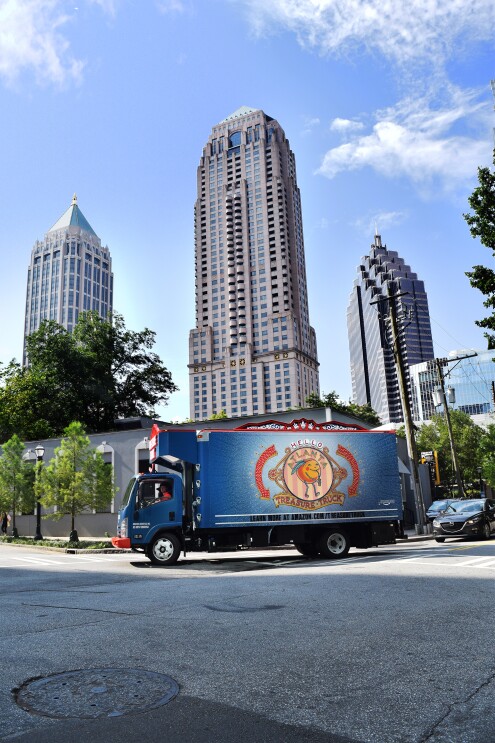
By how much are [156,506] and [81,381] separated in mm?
42595

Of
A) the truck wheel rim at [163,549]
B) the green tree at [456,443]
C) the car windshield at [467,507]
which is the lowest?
the truck wheel rim at [163,549]

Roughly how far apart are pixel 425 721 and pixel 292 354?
186 metres

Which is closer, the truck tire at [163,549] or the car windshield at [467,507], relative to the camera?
the truck tire at [163,549]

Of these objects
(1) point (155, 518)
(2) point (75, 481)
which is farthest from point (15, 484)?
(1) point (155, 518)

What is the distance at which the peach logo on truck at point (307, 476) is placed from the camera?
645 inches

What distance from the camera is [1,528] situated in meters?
37.9

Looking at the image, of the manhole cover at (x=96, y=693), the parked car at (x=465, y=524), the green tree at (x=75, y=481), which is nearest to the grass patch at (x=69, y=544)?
the green tree at (x=75, y=481)

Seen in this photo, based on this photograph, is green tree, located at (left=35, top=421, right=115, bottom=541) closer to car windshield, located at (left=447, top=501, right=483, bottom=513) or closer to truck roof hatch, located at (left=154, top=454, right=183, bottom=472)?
truck roof hatch, located at (left=154, top=454, right=183, bottom=472)

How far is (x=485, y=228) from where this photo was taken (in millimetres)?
18516

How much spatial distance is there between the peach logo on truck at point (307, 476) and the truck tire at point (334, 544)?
2.82 feet

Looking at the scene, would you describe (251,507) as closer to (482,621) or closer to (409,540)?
(482,621)

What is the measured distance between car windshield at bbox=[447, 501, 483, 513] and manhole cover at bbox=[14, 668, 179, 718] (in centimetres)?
2146

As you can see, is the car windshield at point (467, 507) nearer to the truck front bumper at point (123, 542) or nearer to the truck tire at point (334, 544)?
the truck tire at point (334, 544)

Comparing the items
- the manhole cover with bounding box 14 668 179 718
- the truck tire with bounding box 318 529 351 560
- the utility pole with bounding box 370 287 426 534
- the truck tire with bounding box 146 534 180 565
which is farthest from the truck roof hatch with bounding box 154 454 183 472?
the utility pole with bounding box 370 287 426 534
